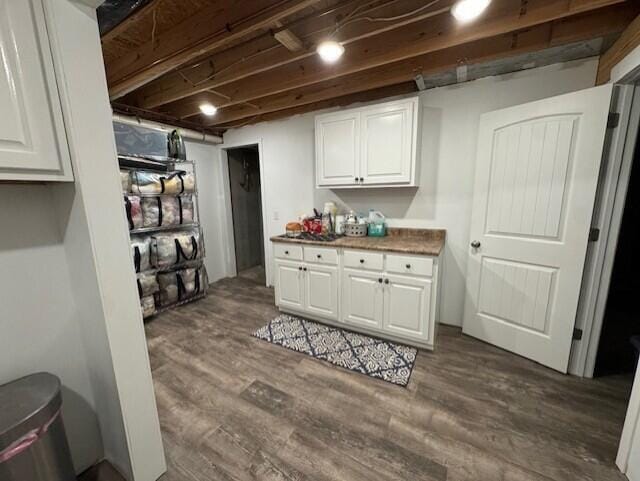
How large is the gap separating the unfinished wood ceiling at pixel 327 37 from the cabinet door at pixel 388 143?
0.26 metres

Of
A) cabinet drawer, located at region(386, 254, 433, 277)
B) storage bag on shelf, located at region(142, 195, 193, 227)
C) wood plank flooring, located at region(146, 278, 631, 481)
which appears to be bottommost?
wood plank flooring, located at region(146, 278, 631, 481)

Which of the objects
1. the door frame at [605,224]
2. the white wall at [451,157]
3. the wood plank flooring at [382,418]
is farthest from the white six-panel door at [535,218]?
the wood plank flooring at [382,418]

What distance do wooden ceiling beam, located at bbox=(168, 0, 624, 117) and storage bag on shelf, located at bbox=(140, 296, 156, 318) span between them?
244 cm

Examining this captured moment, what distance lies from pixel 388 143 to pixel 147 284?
9.56 ft

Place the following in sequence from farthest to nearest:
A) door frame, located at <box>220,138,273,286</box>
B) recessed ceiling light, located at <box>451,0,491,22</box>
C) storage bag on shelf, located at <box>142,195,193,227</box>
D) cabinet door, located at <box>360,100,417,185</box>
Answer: door frame, located at <box>220,138,273,286</box>
storage bag on shelf, located at <box>142,195,193,227</box>
cabinet door, located at <box>360,100,417,185</box>
recessed ceiling light, located at <box>451,0,491,22</box>

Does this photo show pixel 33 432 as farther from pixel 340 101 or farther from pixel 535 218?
pixel 340 101

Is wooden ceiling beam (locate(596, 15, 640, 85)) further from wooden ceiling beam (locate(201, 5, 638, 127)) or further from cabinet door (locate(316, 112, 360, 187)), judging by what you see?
cabinet door (locate(316, 112, 360, 187))

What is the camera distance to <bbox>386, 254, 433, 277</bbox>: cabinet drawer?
209 cm

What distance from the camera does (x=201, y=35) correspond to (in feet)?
5.32

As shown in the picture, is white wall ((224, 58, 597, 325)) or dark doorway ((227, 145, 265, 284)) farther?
dark doorway ((227, 145, 265, 284))

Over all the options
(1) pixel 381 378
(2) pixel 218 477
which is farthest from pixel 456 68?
(2) pixel 218 477

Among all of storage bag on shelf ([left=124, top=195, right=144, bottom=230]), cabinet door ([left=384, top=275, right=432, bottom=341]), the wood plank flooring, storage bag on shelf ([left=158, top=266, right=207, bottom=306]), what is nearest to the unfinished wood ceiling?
storage bag on shelf ([left=124, top=195, right=144, bottom=230])

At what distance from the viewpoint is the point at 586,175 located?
173 centimetres

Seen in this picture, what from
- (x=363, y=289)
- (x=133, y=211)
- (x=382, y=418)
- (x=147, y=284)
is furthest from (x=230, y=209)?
(x=382, y=418)
